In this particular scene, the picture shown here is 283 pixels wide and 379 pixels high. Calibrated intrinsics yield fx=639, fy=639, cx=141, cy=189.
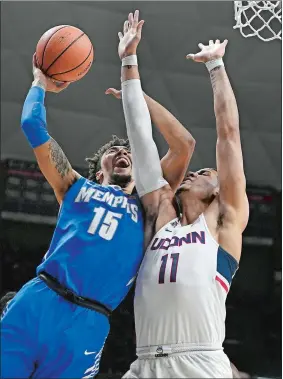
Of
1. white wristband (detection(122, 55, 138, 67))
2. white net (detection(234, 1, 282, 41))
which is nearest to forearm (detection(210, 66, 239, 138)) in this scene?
white wristband (detection(122, 55, 138, 67))

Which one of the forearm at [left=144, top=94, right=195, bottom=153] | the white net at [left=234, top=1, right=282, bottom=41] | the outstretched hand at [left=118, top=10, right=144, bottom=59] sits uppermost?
the white net at [left=234, top=1, right=282, bottom=41]

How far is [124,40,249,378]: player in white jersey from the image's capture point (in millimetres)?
2432

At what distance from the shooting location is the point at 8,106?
5.46 metres

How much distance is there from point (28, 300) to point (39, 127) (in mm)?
677

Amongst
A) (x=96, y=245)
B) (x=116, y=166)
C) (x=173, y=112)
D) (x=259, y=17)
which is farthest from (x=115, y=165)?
(x=173, y=112)

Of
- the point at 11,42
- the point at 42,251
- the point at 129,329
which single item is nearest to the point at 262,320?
the point at 129,329

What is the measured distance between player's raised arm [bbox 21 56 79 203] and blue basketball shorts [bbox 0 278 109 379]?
468 millimetres

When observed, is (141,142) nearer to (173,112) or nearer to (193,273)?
(193,273)

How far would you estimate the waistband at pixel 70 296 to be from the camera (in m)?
2.40

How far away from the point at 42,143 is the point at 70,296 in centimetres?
62

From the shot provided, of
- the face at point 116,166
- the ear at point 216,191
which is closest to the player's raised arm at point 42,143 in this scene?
the face at point 116,166

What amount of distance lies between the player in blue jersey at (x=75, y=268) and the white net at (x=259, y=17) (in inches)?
73.3

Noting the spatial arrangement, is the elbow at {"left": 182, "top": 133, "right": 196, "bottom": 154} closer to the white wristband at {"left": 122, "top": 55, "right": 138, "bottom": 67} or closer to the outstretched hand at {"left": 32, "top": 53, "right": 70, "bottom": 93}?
the white wristband at {"left": 122, "top": 55, "right": 138, "bottom": 67}

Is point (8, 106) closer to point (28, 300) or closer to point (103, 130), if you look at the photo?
point (103, 130)
